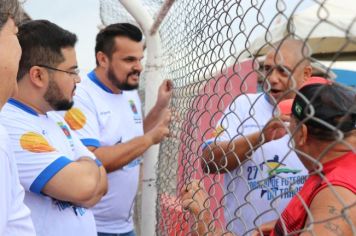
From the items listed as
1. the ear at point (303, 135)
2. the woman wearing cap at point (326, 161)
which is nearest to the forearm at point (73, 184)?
the woman wearing cap at point (326, 161)

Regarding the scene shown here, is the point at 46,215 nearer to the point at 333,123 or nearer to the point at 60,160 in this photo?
the point at 60,160

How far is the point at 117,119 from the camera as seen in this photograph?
3152 mm

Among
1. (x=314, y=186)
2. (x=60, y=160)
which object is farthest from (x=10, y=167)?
(x=314, y=186)

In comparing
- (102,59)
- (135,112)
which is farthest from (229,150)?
(102,59)

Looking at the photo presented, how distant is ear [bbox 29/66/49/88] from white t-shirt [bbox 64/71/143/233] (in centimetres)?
57

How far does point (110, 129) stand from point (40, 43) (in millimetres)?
866

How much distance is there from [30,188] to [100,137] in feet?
3.52

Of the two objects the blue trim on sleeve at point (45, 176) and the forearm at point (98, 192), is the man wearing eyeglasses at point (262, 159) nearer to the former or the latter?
the forearm at point (98, 192)

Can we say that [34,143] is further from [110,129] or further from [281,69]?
[281,69]

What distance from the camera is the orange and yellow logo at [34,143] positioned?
78.6 inches

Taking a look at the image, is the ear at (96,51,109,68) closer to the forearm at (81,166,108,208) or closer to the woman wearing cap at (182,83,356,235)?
the forearm at (81,166,108,208)

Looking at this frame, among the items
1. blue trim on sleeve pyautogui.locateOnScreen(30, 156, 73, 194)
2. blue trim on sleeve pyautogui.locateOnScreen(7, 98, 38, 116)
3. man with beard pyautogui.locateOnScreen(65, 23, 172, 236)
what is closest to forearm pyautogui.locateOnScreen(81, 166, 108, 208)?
blue trim on sleeve pyautogui.locateOnScreen(30, 156, 73, 194)

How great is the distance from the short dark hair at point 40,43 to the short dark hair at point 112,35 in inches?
35.0

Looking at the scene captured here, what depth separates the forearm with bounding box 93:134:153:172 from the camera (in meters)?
2.87
